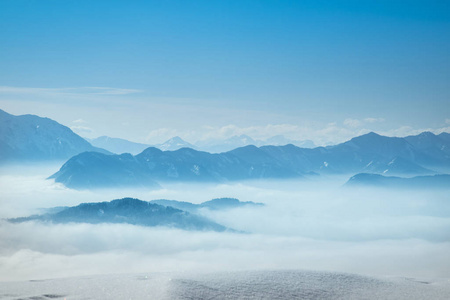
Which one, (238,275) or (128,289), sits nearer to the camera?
(128,289)

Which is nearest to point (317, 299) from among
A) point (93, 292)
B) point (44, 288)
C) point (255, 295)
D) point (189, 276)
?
point (255, 295)

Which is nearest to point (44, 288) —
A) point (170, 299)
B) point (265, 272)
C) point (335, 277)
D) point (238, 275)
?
point (170, 299)

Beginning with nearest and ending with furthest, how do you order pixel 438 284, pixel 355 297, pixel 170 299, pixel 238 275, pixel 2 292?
pixel 170 299, pixel 2 292, pixel 355 297, pixel 238 275, pixel 438 284

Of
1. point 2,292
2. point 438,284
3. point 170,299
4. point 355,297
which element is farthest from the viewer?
point 438,284

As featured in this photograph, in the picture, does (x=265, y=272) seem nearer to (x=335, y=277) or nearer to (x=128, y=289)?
(x=335, y=277)

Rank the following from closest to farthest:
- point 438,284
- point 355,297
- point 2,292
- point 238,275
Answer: point 2,292, point 355,297, point 238,275, point 438,284

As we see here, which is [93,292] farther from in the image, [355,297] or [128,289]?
[355,297]
